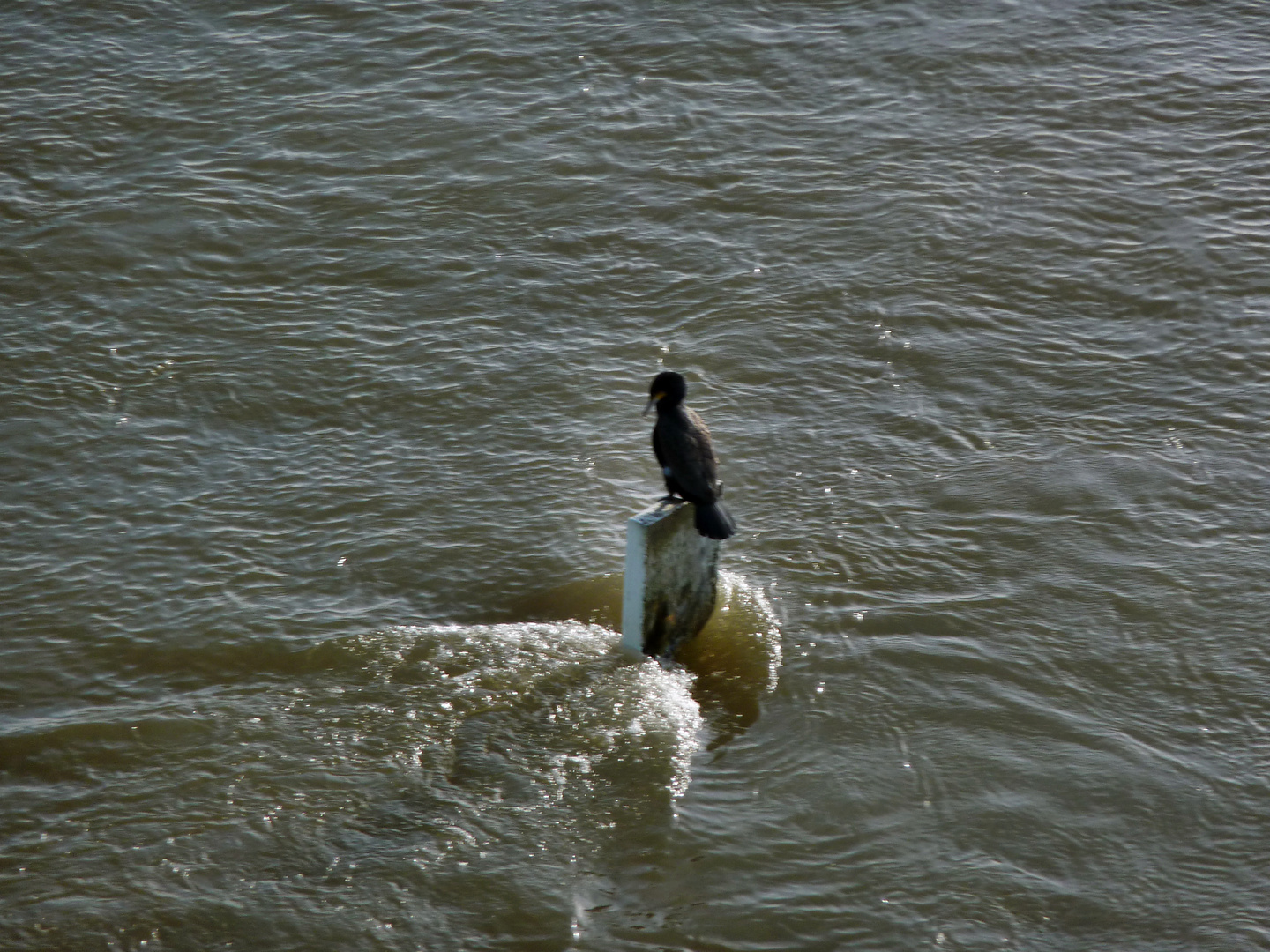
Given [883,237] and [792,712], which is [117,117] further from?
[792,712]

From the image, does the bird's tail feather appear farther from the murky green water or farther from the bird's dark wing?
the murky green water

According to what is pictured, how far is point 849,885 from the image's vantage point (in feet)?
17.3

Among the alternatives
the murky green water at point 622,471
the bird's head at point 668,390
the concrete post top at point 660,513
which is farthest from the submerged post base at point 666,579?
the bird's head at point 668,390

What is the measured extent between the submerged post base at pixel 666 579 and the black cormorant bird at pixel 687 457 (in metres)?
0.09

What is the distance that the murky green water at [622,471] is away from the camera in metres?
5.33

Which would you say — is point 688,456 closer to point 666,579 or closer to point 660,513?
point 660,513

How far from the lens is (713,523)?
237 inches

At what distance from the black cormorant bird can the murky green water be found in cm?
78

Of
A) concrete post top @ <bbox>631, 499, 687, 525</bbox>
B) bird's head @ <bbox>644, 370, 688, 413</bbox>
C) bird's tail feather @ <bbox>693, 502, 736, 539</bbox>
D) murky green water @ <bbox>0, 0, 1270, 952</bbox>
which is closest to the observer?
murky green water @ <bbox>0, 0, 1270, 952</bbox>

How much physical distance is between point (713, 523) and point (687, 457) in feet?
1.08

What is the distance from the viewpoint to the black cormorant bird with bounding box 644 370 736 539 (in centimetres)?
602

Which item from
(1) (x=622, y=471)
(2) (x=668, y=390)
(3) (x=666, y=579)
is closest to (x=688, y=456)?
(2) (x=668, y=390)

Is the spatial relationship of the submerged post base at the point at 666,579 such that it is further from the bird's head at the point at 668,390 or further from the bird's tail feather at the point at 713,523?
the bird's head at the point at 668,390

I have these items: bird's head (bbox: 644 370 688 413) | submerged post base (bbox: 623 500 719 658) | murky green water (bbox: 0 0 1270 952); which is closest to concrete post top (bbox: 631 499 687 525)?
submerged post base (bbox: 623 500 719 658)
